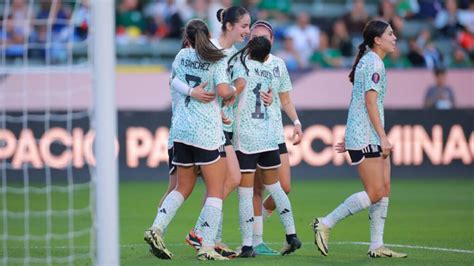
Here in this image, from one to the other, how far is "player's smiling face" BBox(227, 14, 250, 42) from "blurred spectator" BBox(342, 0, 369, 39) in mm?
13170

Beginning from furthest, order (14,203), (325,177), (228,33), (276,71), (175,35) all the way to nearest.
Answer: (175,35) < (325,177) < (14,203) < (276,71) < (228,33)

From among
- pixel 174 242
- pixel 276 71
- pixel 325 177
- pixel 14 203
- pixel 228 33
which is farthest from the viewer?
pixel 325 177

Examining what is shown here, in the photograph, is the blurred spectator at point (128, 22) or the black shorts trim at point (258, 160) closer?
the black shorts trim at point (258, 160)

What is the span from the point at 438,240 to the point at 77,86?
8163 millimetres

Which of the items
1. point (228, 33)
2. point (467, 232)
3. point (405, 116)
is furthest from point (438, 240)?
point (405, 116)

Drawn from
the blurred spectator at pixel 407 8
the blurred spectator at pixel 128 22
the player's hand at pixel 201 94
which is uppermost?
the blurred spectator at pixel 407 8

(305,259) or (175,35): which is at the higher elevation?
(175,35)

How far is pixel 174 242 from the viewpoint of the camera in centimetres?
1101

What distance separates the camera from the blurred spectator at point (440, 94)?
65.5 feet

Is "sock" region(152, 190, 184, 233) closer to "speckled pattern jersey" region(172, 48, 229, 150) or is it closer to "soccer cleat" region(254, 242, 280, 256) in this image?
"speckled pattern jersey" region(172, 48, 229, 150)

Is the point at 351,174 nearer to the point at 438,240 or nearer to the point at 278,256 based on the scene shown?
the point at 438,240

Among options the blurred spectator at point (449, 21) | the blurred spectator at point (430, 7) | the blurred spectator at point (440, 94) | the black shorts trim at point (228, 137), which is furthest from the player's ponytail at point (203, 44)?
the blurred spectator at point (430, 7)

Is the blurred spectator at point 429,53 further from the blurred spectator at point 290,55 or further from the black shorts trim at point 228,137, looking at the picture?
the black shorts trim at point 228,137

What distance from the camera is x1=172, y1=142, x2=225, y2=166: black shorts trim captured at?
30.1ft
